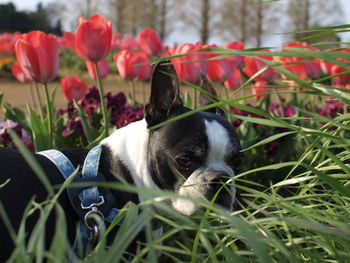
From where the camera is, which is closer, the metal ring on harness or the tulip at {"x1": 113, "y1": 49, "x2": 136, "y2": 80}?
the metal ring on harness

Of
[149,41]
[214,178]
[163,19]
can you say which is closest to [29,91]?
[149,41]

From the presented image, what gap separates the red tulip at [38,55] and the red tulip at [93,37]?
0.53 feet

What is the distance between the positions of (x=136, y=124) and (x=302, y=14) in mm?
30962

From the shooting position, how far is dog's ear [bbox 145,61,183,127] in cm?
237

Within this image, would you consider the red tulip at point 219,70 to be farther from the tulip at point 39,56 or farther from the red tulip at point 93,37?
the tulip at point 39,56

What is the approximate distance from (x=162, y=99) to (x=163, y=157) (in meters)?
0.33

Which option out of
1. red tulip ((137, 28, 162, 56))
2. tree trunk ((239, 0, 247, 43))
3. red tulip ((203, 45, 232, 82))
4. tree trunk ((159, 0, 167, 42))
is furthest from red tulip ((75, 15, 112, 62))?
tree trunk ((159, 0, 167, 42))

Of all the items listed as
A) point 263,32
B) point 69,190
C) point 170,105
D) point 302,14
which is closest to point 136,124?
point 170,105

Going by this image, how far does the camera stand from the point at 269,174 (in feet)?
10.4

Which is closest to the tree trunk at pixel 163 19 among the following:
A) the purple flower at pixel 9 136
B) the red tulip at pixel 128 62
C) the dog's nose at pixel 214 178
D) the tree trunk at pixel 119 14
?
the tree trunk at pixel 119 14

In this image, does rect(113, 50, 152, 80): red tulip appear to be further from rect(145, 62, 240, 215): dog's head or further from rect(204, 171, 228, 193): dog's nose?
rect(204, 171, 228, 193): dog's nose

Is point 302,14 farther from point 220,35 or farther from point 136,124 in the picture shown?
point 136,124

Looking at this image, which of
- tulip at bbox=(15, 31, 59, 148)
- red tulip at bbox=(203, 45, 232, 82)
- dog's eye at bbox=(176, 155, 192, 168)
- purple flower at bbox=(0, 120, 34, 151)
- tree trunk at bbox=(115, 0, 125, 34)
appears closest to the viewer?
dog's eye at bbox=(176, 155, 192, 168)

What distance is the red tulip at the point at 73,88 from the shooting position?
379 cm
